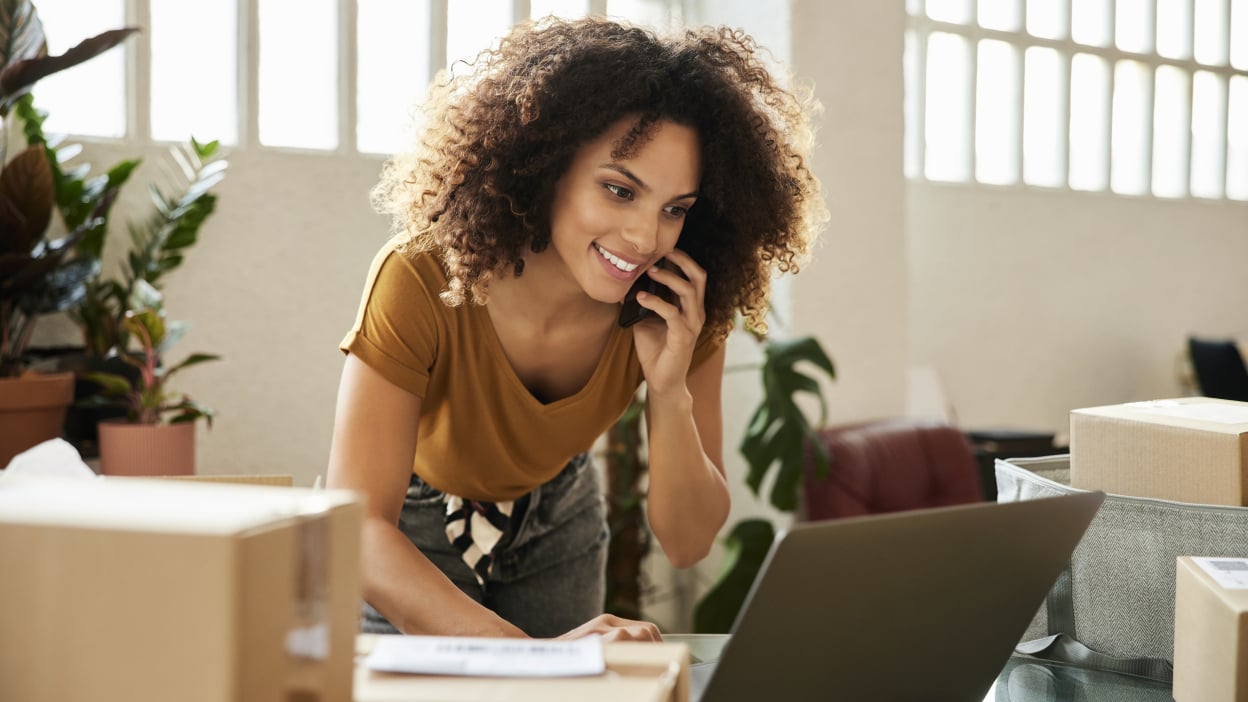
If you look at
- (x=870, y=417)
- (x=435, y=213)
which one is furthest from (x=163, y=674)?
(x=870, y=417)

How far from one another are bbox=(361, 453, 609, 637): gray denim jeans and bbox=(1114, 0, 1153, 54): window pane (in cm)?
464

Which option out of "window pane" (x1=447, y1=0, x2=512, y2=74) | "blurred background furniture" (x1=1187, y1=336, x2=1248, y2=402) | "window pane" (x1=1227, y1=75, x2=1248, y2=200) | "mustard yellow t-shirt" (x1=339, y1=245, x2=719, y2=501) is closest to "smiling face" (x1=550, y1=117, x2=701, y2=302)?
"mustard yellow t-shirt" (x1=339, y1=245, x2=719, y2=501)

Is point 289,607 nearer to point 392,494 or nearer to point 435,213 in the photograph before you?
point 392,494

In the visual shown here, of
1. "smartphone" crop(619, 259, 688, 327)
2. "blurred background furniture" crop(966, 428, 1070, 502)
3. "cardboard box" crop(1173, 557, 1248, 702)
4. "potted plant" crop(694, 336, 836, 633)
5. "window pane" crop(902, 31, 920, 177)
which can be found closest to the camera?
"cardboard box" crop(1173, 557, 1248, 702)

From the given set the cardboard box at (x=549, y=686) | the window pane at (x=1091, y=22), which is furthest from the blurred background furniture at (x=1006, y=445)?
the cardboard box at (x=549, y=686)

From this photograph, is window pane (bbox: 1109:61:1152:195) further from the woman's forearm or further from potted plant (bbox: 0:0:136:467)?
potted plant (bbox: 0:0:136:467)

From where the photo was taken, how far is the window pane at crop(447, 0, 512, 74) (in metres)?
3.61

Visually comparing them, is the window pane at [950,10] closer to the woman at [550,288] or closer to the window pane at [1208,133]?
the window pane at [1208,133]

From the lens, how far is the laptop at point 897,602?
0.74 m

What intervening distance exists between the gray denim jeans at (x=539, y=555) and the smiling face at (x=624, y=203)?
→ 0.46 meters

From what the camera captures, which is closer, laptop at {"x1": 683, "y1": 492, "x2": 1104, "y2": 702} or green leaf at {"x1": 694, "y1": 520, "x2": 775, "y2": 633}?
laptop at {"x1": 683, "y1": 492, "x2": 1104, "y2": 702}

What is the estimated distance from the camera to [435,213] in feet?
5.30

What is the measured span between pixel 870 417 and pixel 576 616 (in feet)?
8.58

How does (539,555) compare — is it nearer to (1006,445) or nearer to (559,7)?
(559,7)
